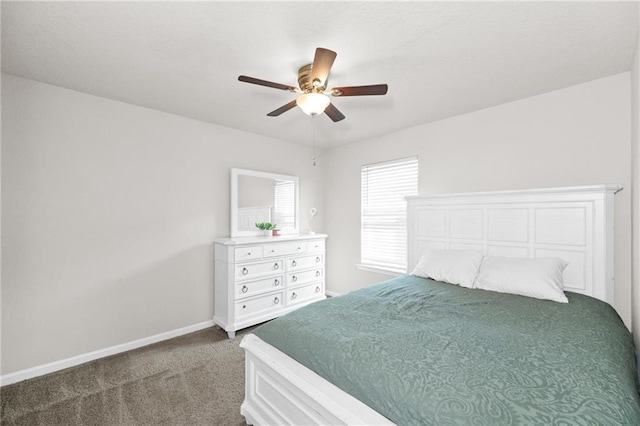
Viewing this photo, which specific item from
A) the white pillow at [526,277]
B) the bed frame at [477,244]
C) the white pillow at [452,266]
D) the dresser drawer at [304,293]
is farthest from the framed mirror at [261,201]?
the white pillow at [526,277]

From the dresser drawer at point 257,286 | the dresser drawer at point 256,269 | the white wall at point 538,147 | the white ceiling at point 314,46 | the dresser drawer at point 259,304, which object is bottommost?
the dresser drawer at point 259,304

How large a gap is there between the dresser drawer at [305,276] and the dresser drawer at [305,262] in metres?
0.07

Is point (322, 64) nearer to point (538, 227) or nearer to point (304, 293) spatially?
point (538, 227)

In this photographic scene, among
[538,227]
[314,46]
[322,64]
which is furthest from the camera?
[538,227]

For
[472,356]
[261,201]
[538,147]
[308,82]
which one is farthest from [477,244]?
[261,201]

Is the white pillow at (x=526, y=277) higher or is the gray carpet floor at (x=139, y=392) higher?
the white pillow at (x=526, y=277)

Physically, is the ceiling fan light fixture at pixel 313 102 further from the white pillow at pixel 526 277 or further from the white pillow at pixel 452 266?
the white pillow at pixel 526 277

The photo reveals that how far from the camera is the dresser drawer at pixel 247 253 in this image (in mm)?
3170

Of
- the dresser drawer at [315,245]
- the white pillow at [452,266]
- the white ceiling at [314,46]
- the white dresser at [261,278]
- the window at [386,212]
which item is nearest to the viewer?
the white ceiling at [314,46]

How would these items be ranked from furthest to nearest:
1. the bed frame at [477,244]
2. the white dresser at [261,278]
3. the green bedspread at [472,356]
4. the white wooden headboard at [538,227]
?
the white dresser at [261,278]
the white wooden headboard at [538,227]
the bed frame at [477,244]
the green bedspread at [472,356]

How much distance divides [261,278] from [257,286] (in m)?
0.10

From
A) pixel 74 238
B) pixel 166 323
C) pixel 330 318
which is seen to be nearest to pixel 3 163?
pixel 74 238

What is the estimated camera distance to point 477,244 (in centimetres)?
293

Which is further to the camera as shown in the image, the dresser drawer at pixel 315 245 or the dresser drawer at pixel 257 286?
the dresser drawer at pixel 315 245
